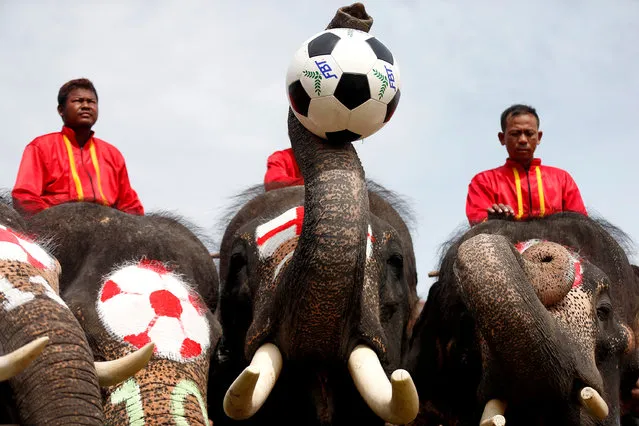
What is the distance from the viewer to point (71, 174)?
331 inches

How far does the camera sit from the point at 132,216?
7742 mm

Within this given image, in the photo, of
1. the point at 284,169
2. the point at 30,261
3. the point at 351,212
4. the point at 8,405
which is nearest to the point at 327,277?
the point at 351,212

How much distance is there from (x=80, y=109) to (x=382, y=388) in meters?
3.15

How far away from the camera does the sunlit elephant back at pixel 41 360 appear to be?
4.97 meters

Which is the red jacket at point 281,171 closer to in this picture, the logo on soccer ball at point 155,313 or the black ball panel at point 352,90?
the logo on soccer ball at point 155,313

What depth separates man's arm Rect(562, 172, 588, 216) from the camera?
9.29 m

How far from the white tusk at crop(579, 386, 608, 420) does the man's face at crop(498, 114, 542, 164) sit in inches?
116

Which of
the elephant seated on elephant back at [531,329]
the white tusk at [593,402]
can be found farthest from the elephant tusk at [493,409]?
the white tusk at [593,402]

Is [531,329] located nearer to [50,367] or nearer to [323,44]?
[323,44]

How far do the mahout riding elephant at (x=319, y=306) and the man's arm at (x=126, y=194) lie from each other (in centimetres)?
108

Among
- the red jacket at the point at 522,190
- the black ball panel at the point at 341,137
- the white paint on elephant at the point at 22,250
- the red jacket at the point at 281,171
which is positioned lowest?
the white paint on elephant at the point at 22,250

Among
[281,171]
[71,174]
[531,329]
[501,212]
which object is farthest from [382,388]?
[71,174]

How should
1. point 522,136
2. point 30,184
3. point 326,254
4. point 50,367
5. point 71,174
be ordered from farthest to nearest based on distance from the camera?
point 522,136 < point 71,174 < point 30,184 < point 326,254 < point 50,367

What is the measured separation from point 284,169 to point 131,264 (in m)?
1.78
